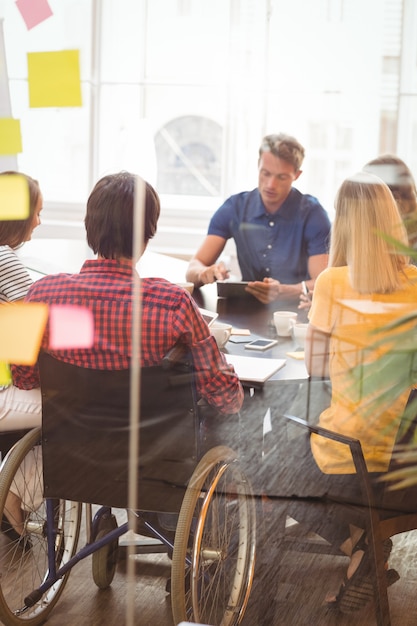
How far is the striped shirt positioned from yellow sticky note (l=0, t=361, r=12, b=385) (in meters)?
0.15

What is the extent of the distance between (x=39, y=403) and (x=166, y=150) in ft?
2.09

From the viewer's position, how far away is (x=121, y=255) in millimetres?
1927

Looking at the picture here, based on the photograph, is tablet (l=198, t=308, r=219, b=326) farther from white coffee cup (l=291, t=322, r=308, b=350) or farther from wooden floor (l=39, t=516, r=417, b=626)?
wooden floor (l=39, t=516, r=417, b=626)

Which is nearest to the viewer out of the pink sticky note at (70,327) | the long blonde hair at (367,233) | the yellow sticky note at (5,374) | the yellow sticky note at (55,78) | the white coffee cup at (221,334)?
the long blonde hair at (367,233)

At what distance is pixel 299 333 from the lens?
202 centimetres

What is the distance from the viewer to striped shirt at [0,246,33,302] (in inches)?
83.7

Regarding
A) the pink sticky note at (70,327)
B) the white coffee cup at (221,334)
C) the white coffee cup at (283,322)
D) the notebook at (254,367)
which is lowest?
the notebook at (254,367)

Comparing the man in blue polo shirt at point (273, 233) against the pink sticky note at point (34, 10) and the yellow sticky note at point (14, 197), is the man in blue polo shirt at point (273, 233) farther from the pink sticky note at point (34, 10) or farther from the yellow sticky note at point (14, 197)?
the pink sticky note at point (34, 10)

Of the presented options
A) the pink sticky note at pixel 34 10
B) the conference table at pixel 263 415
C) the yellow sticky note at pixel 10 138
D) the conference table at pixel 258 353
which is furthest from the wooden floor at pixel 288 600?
the pink sticky note at pixel 34 10

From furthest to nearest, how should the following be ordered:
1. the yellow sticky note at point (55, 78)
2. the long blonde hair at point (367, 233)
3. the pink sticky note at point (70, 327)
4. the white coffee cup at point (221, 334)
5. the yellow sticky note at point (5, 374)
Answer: the white coffee cup at point (221, 334) < the yellow sticky note at point (5, 374) < the yellow sticky note at point (55, 78) < the pink sticky note at point (70, 327) < the long blonde hair at point (367, 233)

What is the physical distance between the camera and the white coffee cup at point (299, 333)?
78.1 inches

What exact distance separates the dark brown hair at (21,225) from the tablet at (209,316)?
46cm

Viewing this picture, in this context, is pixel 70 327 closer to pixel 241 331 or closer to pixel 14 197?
pixel 14 197

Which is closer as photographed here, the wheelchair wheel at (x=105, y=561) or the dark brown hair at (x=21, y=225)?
the dark brown hair at (x=21, y=225)
